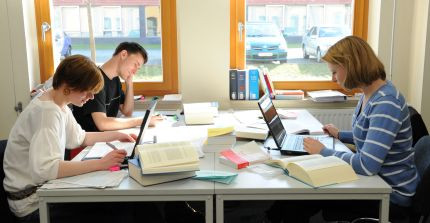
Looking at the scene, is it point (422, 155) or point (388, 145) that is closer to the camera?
point (388, 145)

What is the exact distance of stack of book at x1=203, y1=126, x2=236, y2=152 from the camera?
2527 mm

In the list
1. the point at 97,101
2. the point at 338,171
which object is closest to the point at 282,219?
the point at 338,171

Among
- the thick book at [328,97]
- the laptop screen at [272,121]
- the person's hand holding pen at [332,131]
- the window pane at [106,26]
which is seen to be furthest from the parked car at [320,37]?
the laptop screen at [272,121]

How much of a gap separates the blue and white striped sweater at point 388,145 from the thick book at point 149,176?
69 cm

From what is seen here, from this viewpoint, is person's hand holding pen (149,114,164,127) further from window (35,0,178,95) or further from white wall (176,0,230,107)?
window (35,0,178,95)

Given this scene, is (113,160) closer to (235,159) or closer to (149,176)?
(149,176)

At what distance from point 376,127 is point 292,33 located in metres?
2.23

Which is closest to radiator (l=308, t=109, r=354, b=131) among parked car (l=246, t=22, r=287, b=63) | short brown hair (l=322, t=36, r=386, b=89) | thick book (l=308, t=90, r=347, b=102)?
thick book (l=308, t=90, r=347, b=102)

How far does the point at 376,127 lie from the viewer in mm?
2047

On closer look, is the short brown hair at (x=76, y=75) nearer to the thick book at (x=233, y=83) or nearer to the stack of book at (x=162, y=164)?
the stack of book at (x=162, y=164)

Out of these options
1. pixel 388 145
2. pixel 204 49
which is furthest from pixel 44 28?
pixel 388 145

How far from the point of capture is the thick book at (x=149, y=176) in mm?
1916

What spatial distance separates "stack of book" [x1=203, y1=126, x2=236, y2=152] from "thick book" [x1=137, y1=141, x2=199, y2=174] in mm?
453

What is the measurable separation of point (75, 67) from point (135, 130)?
929 millimetres
